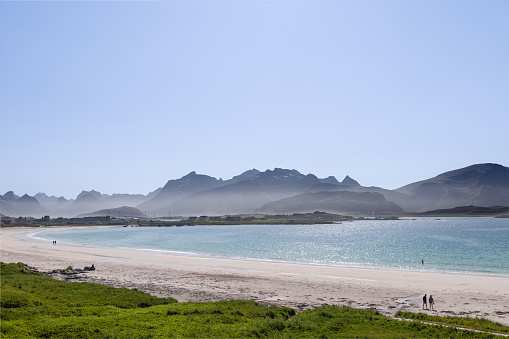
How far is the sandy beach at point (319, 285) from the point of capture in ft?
110

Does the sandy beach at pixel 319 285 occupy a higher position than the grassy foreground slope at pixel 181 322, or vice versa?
the grassy foreground slope at pixel 181 322

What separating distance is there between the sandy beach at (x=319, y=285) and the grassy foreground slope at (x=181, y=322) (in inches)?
324

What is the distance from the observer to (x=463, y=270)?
189 ft

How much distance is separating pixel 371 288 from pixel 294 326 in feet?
80.8

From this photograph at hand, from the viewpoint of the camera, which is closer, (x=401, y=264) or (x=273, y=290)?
(x=273, y=290)

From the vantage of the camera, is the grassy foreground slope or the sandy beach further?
the sandy beach

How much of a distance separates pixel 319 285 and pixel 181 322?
27206 millimetres

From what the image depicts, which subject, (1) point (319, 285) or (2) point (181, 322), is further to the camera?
(1) point (319, 285)

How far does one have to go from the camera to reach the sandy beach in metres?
33.6

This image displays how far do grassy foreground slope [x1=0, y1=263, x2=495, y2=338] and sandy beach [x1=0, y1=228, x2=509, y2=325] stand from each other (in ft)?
27.0

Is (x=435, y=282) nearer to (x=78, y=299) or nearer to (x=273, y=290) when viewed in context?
(x=273, y=290)

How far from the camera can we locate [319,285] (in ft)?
145

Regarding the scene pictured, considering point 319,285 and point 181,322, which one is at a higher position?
point 181,322

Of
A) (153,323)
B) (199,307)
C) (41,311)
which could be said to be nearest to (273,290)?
(199,307)
